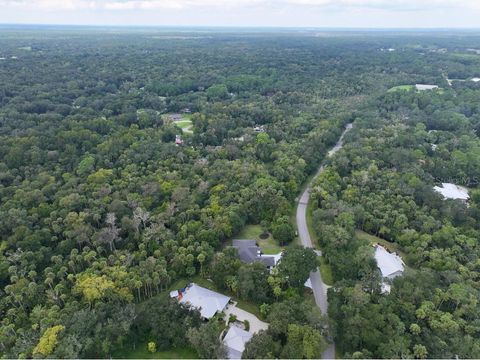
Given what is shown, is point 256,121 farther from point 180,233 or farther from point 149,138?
point 180,233

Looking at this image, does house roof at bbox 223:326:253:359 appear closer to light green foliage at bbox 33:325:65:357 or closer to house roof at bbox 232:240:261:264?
house roof at bbox 232:240:261:264

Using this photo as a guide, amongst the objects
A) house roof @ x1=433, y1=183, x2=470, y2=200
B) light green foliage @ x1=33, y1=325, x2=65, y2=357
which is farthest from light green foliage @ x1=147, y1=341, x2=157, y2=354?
house roof @ x1=433, y1=183, x2=470, y2=200

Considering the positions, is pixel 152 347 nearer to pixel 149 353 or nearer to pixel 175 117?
pixel 149 353

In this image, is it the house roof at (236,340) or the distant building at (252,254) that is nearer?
the house roof at (236,340)

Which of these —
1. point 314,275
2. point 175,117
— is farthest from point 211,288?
Result: point 175,117

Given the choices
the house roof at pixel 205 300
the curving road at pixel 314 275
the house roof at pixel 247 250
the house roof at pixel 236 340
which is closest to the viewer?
the house roof at pixel 236 340

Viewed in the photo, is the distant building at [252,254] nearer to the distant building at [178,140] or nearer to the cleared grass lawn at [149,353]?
the cleared grass lawn at [149,353]

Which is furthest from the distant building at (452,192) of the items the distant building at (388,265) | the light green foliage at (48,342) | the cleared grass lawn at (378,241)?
the light green foliage at (48,342)
